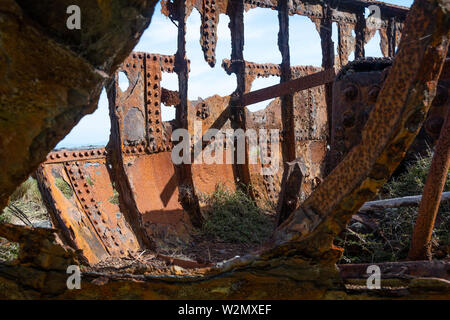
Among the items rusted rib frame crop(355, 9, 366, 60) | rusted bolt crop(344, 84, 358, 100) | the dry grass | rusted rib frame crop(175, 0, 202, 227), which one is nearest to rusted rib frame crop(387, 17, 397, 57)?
rusted rib frame crop(355, 9, 366, 60)

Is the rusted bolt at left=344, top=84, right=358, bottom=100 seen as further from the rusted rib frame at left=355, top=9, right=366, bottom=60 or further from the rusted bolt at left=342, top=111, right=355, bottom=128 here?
the rusted rib frame at left=355, top=9, right=366, bottom=60

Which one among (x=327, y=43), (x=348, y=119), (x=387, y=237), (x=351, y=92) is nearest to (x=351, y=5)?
(x=327, y=43)

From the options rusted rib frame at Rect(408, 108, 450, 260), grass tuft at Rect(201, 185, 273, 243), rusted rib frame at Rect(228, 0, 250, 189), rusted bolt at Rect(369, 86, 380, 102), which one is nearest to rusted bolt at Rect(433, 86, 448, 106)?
rusted bolt at Rect(369, 86, 380, 102)

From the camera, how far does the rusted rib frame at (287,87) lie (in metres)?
5.57

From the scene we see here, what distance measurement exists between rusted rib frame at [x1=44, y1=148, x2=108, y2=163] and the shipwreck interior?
17 mm

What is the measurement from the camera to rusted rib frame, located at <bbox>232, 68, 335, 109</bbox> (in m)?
5.57

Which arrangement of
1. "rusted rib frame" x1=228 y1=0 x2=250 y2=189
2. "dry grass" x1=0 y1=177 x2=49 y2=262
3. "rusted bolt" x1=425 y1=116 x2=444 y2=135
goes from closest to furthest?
"rusted bolt" x1=425 y1=116 x2=444 y2=135, "dry grass" x1=0 y1=177 x2=49 y2=262, "rusted rib frame" x1=228 y1=0 x2=250 y2=189

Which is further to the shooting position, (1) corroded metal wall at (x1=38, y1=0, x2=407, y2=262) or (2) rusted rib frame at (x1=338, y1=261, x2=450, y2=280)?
(1) corroded metal wall at (x1=38, y1=0, x2=407, y2=262)

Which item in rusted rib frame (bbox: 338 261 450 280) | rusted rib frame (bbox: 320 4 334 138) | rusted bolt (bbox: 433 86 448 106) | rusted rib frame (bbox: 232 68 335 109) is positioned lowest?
rusted rib frame (bbox: 338 261 450 280)

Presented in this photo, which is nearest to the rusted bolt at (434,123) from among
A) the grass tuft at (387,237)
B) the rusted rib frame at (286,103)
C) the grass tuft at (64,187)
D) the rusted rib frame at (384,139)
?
the grass tuft at (387,237)

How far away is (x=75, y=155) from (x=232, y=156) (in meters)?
2.61

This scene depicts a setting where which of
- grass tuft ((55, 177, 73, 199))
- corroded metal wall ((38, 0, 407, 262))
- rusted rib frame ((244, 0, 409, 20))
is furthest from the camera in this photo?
rusted rib frame ((244, 0, 409, 20))

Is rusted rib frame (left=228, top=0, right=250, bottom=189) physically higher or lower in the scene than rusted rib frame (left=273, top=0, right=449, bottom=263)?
higher

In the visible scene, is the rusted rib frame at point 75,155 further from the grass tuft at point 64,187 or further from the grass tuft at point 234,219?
the grass tuft at point 234,219
